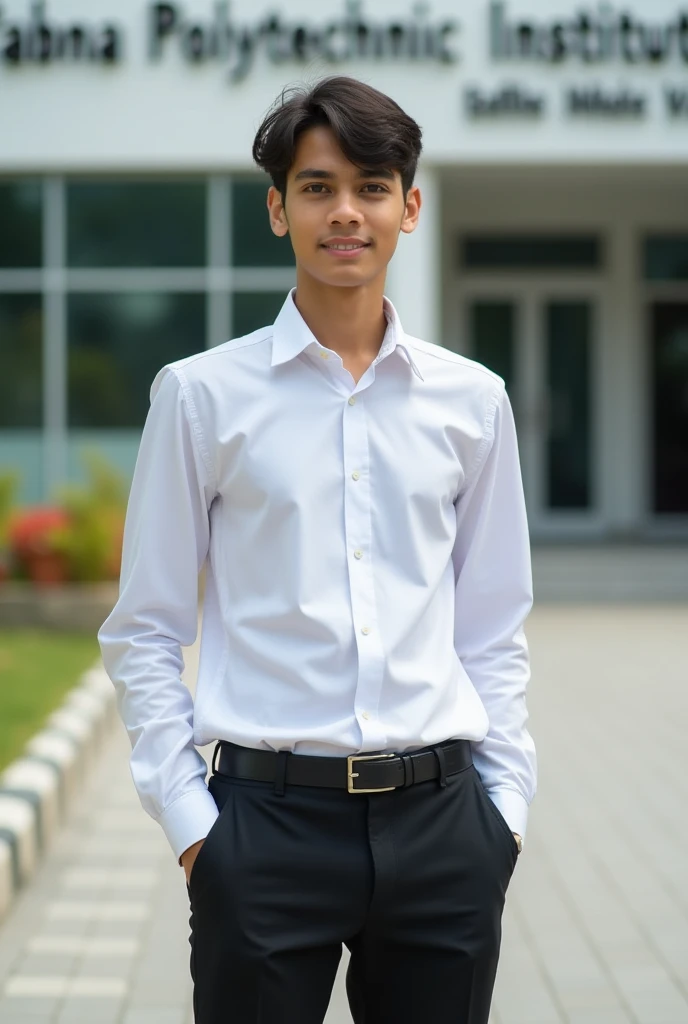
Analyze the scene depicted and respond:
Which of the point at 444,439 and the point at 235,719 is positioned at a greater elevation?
the point at 444,439

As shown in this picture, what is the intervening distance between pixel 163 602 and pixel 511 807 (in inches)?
25.7

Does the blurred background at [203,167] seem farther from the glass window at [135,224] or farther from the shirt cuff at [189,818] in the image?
the shirt cuff at [189,818]

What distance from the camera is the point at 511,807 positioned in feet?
8.01

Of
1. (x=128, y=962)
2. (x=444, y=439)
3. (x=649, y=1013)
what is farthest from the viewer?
(x=128, y=962)

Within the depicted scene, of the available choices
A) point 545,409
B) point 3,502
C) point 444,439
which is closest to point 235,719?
point 444,439

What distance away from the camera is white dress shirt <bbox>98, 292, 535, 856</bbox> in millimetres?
2273

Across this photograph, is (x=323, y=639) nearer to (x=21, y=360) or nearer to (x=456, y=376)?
(x=456, y=376)

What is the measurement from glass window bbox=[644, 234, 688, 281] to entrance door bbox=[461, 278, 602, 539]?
2.40ft

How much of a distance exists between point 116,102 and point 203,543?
39.2ft

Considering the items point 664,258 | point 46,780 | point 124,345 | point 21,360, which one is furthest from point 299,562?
point 664,258

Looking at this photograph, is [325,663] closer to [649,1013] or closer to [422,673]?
[422,673]

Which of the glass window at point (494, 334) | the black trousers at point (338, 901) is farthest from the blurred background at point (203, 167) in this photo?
the black trousers at point (338, 901)

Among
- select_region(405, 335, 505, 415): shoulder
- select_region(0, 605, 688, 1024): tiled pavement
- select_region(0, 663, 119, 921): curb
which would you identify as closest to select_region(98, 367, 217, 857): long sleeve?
select_region(405, 335, 505, 415): shoulder

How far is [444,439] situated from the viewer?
242 cm
